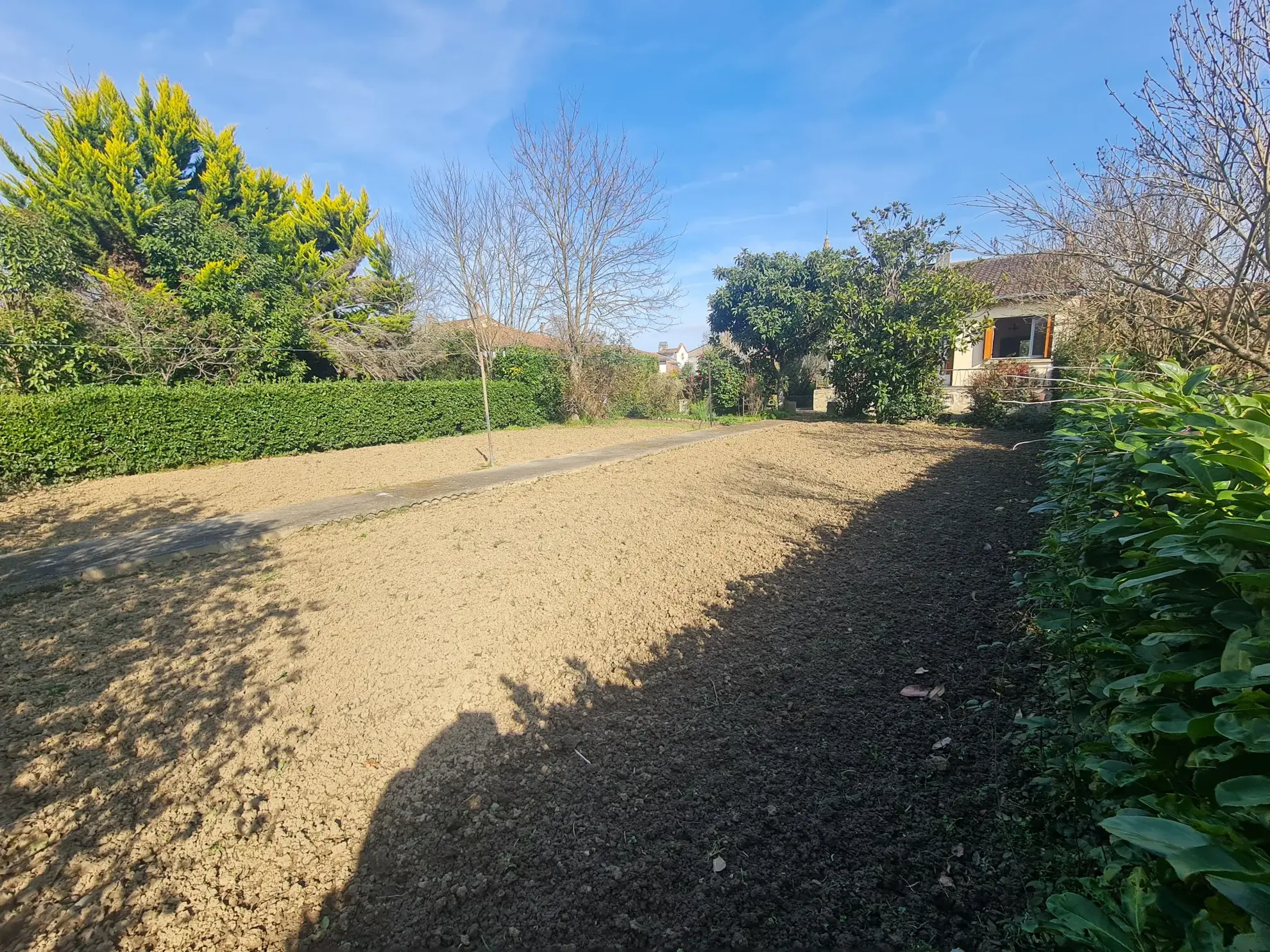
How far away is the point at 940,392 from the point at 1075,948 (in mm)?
15518

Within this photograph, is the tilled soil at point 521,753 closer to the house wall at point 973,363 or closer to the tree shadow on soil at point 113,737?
the tree shadow on soil at point 113,737

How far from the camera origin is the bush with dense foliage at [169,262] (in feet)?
30.0

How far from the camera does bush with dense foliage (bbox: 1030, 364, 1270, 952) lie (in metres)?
0.77

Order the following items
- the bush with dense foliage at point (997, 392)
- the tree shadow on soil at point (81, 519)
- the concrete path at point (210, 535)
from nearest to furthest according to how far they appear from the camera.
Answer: the concrete path at point (210, 535) < the tree shadow on soil at point (81, 519) < the bush with dense foliage at point (997, 392)

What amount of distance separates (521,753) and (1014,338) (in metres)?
22.5

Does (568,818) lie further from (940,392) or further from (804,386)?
(804,386)

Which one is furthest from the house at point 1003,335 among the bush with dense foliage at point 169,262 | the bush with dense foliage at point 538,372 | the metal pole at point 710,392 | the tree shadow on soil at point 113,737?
the bush with dense foliage at point 169,262

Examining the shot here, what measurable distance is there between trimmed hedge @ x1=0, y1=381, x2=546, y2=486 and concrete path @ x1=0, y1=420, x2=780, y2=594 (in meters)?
3.90

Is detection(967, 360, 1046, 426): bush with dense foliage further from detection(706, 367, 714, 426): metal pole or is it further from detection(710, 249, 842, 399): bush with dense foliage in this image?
detection(706, 367, 714, 426): metal pole

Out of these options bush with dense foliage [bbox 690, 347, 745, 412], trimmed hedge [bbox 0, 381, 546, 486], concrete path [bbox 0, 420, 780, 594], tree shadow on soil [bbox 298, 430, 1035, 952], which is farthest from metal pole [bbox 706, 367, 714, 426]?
tree shadow on soil [bbox 298, 430, 1035, 952]

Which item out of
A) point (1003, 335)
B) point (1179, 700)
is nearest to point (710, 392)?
point (1003, 335)

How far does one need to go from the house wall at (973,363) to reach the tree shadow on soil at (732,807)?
497 inches

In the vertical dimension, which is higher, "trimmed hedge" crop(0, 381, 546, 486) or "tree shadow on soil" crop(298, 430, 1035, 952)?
"trimmed hedge" crop(0, 381, 546, 486)

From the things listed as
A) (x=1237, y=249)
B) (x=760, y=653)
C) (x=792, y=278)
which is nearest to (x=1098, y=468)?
(x=760, y=653)
